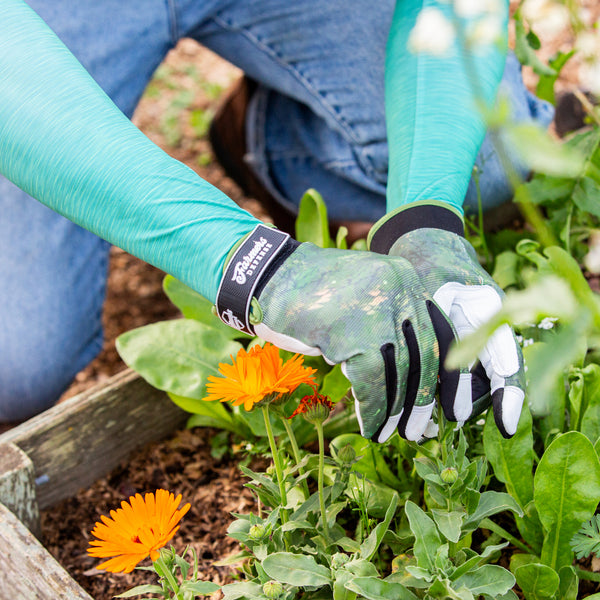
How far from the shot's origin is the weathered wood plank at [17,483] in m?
1.14

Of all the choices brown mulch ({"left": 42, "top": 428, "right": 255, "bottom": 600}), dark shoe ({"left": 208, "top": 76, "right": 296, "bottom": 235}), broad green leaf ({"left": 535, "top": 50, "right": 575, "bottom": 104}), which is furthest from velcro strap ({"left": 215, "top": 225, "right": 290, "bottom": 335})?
dark shoe ({"left": 208, "top": 76, "right": 296, "bottom": 235})

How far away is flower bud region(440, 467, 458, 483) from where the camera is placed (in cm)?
79

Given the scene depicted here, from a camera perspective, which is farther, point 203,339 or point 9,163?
point 203,339

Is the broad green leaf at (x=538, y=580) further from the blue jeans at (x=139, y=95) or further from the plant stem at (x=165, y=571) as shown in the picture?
the blue jeans at (x=139, y=95)

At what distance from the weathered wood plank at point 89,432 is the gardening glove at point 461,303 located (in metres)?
0.61

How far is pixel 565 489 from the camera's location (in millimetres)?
879

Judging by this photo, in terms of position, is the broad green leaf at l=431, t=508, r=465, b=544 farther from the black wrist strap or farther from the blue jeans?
the blue jeans

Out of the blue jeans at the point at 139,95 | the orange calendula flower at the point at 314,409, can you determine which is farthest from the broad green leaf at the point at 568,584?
the blue jeans at the point at 139,95

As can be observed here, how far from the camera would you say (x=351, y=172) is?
6.08ft

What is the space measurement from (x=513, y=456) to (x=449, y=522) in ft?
0.78

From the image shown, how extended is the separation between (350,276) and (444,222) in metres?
0.27

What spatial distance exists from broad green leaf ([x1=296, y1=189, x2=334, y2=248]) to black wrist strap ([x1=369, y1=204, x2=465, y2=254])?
263 mm

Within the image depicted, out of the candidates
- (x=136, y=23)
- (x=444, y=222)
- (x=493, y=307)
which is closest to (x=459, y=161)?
(x=444, y=222)

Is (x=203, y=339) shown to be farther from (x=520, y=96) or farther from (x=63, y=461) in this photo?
(x=520, y=96)
